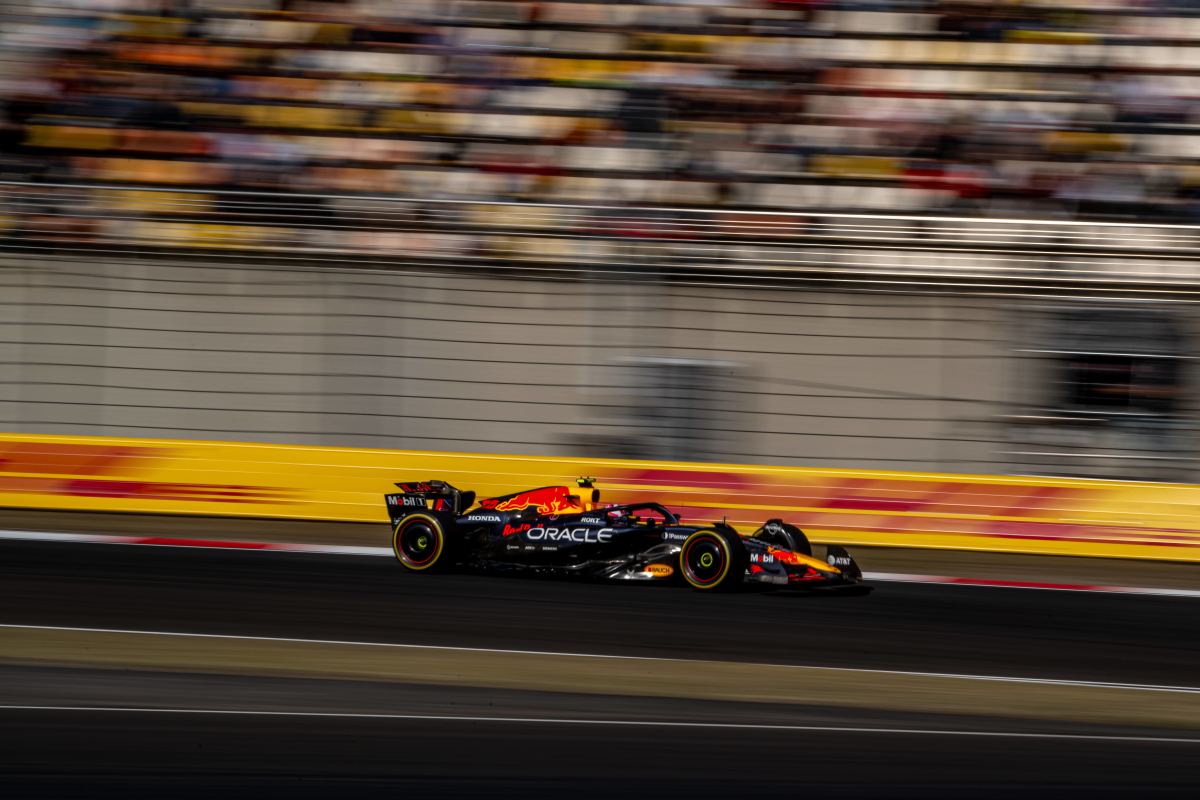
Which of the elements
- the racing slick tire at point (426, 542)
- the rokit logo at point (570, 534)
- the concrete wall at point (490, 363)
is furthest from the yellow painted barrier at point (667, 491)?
the rokit logo at point (570, 534)

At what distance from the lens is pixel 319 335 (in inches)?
469

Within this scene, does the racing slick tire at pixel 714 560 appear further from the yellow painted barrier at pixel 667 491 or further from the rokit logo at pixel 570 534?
the yellow painted barrier at pixel 667 491

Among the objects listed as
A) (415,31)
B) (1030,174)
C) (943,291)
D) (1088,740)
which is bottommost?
(1088,740)

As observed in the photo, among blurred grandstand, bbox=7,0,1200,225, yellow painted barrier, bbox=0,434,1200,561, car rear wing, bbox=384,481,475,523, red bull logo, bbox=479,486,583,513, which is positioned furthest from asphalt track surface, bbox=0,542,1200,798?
blurred grandstand, bbox=7,0,1200,225

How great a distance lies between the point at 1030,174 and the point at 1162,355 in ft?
7.39

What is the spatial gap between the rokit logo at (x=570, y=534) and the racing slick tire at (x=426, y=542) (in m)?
0.56

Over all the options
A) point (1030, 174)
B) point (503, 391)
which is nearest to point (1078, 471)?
point (1030, 174)

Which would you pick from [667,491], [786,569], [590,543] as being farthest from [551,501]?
[667,491]

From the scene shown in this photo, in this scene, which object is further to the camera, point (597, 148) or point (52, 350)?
point (597, 148)

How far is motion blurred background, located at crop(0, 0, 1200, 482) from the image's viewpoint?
38.7ft

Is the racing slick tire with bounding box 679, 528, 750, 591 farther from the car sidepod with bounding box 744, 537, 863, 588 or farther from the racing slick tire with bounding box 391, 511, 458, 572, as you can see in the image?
the racing slick tire with bounding box 391, 511, 458, 572

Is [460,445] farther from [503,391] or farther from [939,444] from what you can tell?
[939,444]

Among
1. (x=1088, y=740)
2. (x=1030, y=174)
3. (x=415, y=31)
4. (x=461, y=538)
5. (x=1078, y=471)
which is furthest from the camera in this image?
(x=415, y=31)

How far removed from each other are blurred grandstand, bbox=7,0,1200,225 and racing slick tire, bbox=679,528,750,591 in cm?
515
